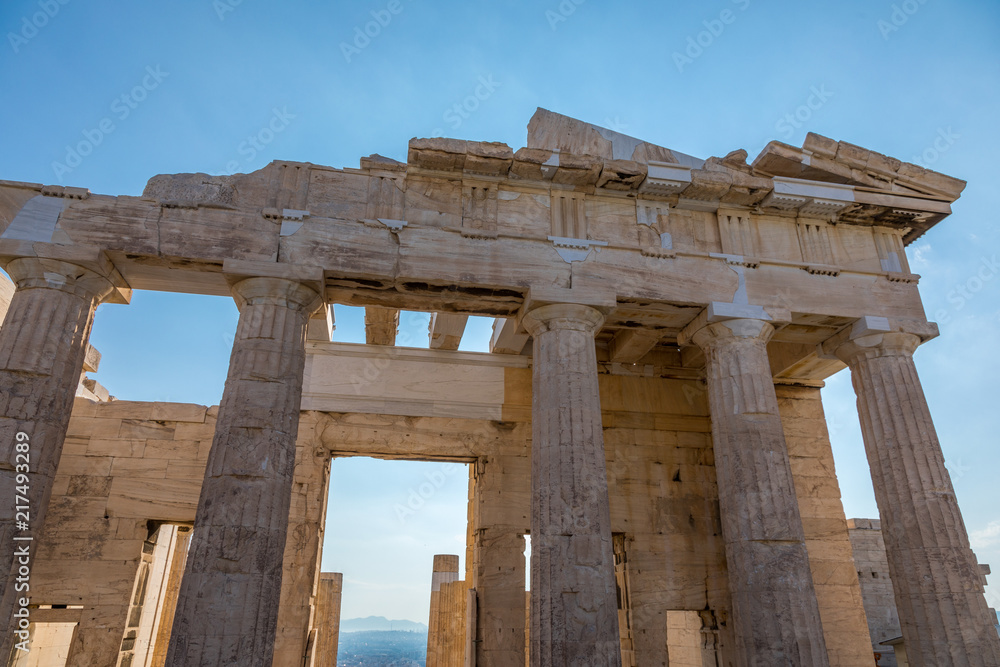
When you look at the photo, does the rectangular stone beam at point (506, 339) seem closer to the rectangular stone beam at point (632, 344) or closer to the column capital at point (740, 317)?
the rectangular stone beam at point (632, 344)

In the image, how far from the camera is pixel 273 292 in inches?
358

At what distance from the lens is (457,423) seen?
12.6 m

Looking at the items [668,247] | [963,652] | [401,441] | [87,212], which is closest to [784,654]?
[963,652]

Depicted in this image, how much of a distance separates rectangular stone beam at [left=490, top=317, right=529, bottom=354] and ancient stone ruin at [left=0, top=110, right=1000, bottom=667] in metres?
0.12

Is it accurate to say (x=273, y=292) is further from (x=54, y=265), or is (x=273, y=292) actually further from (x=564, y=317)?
(x=564, y=317)

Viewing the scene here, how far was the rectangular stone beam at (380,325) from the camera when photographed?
12.5 m

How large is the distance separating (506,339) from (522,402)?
1.29 metres

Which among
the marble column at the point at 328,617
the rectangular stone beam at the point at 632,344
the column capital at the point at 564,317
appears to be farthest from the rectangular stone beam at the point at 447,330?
the marble column at the point at 328,617

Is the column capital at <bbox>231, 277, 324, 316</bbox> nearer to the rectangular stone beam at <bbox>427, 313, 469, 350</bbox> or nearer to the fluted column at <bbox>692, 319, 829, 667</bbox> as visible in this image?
the rectangular stone beam at <bbox>427, 313, 469, 350</bbox>

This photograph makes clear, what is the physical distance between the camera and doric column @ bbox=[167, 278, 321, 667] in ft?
24.1

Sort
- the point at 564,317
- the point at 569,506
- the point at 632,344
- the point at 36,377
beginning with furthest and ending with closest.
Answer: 1. the point at 632,344
2. the point at 564,317
3. the point at 569,506
4. the point at 36,377

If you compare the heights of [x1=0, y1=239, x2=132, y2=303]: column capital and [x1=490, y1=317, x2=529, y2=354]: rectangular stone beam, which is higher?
[x1=490, y1=317, x2=529, y2=354]: rectangular stone beam

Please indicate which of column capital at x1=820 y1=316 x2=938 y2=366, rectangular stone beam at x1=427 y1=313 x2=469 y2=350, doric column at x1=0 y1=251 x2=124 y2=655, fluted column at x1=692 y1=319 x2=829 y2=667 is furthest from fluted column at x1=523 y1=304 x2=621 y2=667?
doric column at x1=0 y1=251 x2=124 y2=655

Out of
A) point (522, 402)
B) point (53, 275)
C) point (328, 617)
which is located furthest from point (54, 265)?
point (328, 617)
